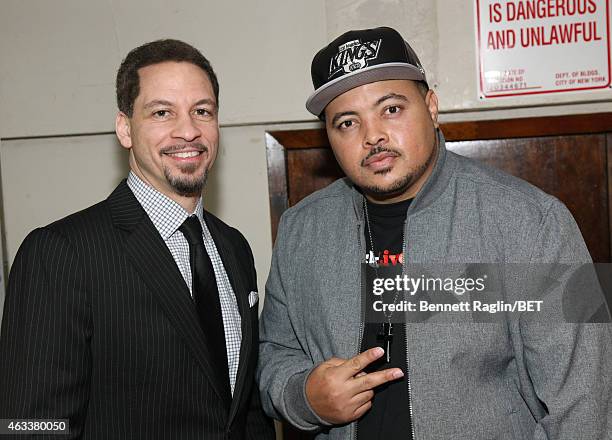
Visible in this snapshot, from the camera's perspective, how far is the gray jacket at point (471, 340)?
134 centimetres

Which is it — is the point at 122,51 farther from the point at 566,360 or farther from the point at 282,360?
the point at 566,360

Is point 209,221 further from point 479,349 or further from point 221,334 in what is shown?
point 479,349

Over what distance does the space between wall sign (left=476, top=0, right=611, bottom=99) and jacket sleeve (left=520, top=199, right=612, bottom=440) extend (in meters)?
0.90

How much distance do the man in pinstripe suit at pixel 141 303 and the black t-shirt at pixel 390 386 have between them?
0.32 metres

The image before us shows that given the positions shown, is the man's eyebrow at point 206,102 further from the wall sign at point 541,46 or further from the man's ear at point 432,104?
the wall sign at point 541,46

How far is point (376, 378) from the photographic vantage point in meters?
1.40

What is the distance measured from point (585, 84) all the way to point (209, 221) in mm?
1368

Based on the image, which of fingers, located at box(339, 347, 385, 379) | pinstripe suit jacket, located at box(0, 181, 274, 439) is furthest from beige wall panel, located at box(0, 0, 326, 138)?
fingers, located at box(339, 347, 385, 379)

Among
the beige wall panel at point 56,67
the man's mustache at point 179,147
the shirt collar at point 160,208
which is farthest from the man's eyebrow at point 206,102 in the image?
the beige wall panel at point 56,67

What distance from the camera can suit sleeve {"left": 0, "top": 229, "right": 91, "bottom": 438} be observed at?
1.29 m

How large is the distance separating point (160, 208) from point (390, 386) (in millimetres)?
707

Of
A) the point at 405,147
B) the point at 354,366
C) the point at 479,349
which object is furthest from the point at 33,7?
the point at 479,349

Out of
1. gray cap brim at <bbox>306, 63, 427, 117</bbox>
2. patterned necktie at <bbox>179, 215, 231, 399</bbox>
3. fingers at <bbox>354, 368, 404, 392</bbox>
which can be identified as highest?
gray cap brim at <bbox>306, 63, 427, 117</bbox>

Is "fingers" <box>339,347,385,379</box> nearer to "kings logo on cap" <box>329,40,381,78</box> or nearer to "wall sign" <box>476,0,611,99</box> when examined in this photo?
"kings logo on cap" <box>329,40,381,78</box>
